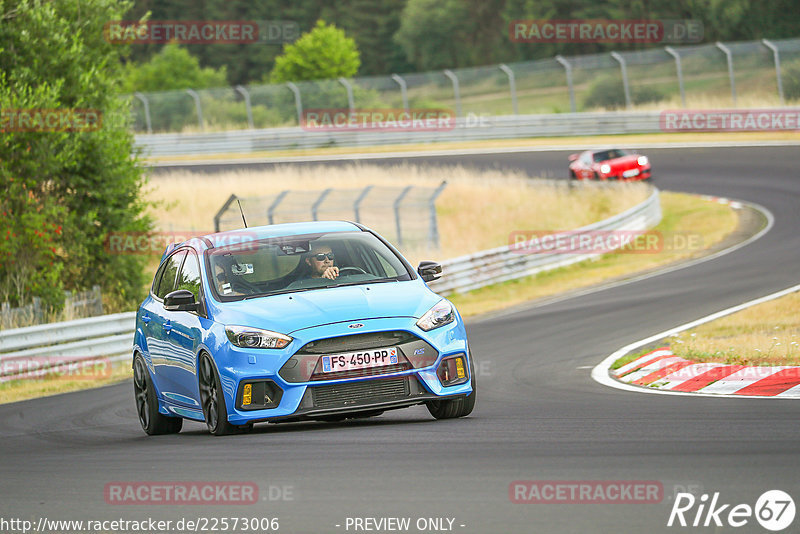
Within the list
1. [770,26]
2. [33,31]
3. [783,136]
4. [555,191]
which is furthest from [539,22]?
[33,31]

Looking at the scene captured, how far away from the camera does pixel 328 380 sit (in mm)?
8133

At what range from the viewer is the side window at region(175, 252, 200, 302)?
9.30m

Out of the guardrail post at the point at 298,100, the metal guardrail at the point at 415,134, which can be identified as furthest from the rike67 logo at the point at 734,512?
the guardrail post at the point at 298,100

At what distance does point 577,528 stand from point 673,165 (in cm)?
3571

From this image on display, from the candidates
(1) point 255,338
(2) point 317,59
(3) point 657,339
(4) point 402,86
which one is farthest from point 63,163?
(2) point 317,59

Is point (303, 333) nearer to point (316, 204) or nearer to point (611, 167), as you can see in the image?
point (316, 204)

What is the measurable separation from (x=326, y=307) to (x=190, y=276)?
1654mm

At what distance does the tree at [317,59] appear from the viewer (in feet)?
251

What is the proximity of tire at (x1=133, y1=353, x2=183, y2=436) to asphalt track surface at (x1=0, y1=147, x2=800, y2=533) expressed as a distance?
0.16 metres

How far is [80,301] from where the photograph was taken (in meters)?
21.5

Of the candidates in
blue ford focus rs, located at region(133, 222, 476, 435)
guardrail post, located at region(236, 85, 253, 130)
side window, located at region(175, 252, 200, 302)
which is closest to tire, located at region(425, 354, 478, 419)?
blue ford focus rs, located at region(133, 222, 476, 435)

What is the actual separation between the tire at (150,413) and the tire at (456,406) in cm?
242

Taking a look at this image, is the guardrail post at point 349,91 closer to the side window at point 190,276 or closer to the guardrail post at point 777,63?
the guardrail post at point 777,63

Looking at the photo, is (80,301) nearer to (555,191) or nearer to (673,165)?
(555,191)
